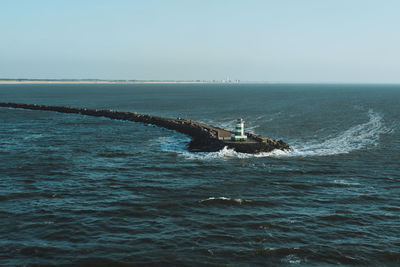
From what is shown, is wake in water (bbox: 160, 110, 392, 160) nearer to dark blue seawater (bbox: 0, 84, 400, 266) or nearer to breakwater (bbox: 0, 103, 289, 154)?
dark blue seawater (bbox: 0, 84, 400, 266)

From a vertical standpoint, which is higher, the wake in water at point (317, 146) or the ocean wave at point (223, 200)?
the wake in water at point (317, 146)

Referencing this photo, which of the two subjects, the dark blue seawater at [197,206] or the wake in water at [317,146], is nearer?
the dark blue seawater at [197,206]

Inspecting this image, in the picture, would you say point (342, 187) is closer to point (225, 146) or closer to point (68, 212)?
point (225, 146)

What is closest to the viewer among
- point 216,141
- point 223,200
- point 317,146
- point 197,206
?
point 197,206

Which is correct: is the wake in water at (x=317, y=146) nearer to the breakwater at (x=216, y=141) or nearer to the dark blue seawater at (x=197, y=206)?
the dark blue seawater at (x=197, y=206)

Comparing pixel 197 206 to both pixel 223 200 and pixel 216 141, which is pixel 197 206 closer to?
pixel 223 200

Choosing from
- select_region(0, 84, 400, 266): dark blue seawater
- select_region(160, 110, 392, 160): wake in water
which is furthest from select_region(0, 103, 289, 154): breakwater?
select_region(0, 84, 400, 266): dark blue seawater

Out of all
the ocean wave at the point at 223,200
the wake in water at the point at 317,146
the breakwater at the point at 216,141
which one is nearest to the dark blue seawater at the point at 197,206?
the ocean wave at the point at 223,200

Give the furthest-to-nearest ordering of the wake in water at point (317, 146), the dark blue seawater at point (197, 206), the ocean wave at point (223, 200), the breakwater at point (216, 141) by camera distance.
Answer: the breakwater at point (216, 141) → the wake in water at point (317, 146) → the ocean wave at point (223, 200) → the dark blue seawater at point (197, 206)

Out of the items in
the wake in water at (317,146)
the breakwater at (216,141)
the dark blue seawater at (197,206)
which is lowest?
the dark blue seawater at (197,206)

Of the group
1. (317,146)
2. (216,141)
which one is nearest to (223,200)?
(216,141)
